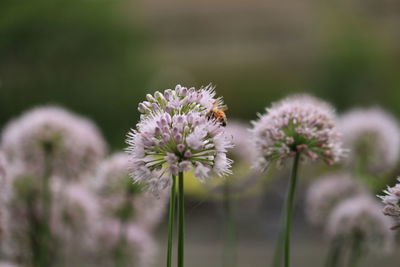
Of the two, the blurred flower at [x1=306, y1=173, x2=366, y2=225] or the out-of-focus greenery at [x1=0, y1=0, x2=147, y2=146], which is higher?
the out-of-focus greenery at [x1=0, y1=0, x2=147, y2=146]

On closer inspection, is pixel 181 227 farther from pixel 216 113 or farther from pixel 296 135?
pixel 296 135

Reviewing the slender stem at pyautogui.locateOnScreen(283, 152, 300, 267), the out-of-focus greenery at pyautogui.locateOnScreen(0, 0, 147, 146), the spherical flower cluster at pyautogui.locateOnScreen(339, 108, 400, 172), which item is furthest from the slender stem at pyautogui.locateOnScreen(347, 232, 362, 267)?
the out-of-focus greenery at pyautogui.locateOnScreen(0, 0, 147, 146)

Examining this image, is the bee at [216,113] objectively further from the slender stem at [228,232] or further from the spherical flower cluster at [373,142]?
the spherical flower cluster at [373,142]

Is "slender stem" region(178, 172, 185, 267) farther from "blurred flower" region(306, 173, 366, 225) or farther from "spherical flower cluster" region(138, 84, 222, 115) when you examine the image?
"blurred flower" region(306, 173, 366, 225)

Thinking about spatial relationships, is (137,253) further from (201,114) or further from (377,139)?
(201,114)

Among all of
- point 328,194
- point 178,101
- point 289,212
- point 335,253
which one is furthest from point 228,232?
point 178,101
